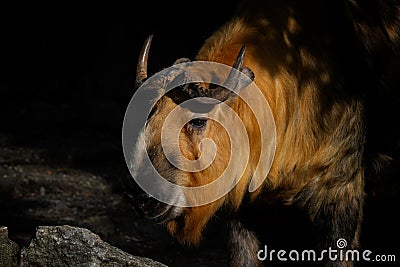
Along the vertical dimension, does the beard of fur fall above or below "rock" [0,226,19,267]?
above

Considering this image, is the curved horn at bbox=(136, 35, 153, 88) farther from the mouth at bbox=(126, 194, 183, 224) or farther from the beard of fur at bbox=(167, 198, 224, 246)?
the beard of fur at bbox=(167, 198, 224, 246)

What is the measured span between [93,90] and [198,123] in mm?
5617

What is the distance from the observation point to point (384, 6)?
4.97m

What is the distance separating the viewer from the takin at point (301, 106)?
4.23 m

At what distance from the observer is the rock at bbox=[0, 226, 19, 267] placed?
159 inches

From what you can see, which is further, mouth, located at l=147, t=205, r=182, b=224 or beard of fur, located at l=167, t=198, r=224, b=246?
beard of fur, located at l=167, t=198, r=224, b=246

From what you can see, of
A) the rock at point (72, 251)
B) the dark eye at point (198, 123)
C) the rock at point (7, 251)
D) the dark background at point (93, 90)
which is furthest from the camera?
the dark background at point (93, 90)

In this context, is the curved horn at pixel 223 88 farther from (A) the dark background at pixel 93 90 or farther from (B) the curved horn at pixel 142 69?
(A) the dark background at pixel 93 90

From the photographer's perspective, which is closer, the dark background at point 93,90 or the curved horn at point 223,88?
the curved horn at point 223,88

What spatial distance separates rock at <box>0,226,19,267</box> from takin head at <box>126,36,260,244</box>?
0.62 m

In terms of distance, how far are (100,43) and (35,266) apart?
626 centimetres

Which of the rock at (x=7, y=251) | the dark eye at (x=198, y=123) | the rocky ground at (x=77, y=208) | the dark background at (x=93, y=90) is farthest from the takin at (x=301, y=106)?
the rocky ground at (x=77, y=208)

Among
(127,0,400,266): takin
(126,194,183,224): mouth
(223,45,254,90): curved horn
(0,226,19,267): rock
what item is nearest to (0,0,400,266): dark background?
(127,0,400,266): takin

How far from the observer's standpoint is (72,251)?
3.89 m
